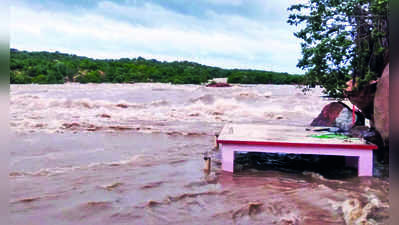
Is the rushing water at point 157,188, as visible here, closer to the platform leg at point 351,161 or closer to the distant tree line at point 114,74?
the platform leg at point 351,161

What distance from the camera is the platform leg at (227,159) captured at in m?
5.80

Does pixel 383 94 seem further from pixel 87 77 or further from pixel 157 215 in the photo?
pixel 87 77

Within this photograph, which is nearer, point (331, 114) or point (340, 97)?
point (340, 97)

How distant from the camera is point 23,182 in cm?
539

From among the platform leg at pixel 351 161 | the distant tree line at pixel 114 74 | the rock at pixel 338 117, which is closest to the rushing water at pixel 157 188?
the platform leg at pixel 351 161

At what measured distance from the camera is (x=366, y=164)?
5.50m

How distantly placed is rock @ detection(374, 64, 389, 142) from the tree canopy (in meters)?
0.34

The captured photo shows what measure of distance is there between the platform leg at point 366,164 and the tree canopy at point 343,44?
1467 mm

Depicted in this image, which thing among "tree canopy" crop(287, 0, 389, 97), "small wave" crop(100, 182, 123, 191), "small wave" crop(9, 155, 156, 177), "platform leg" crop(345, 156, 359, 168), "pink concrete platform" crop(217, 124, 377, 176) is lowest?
"small wave" crop(100, 182, 123, 191)

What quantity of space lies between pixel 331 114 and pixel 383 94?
2872mm

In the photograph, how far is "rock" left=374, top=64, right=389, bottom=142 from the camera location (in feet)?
18.9

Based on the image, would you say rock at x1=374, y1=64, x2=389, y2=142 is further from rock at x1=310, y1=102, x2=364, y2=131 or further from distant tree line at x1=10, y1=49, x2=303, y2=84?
distant tree line at x1=10, y1=49, x2=303, y2=84

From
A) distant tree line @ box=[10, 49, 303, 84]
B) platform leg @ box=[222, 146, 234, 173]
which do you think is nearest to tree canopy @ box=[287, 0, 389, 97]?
platform leg @ box=[222, 146, 234, 173]

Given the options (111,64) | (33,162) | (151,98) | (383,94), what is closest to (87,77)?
(111,64)
